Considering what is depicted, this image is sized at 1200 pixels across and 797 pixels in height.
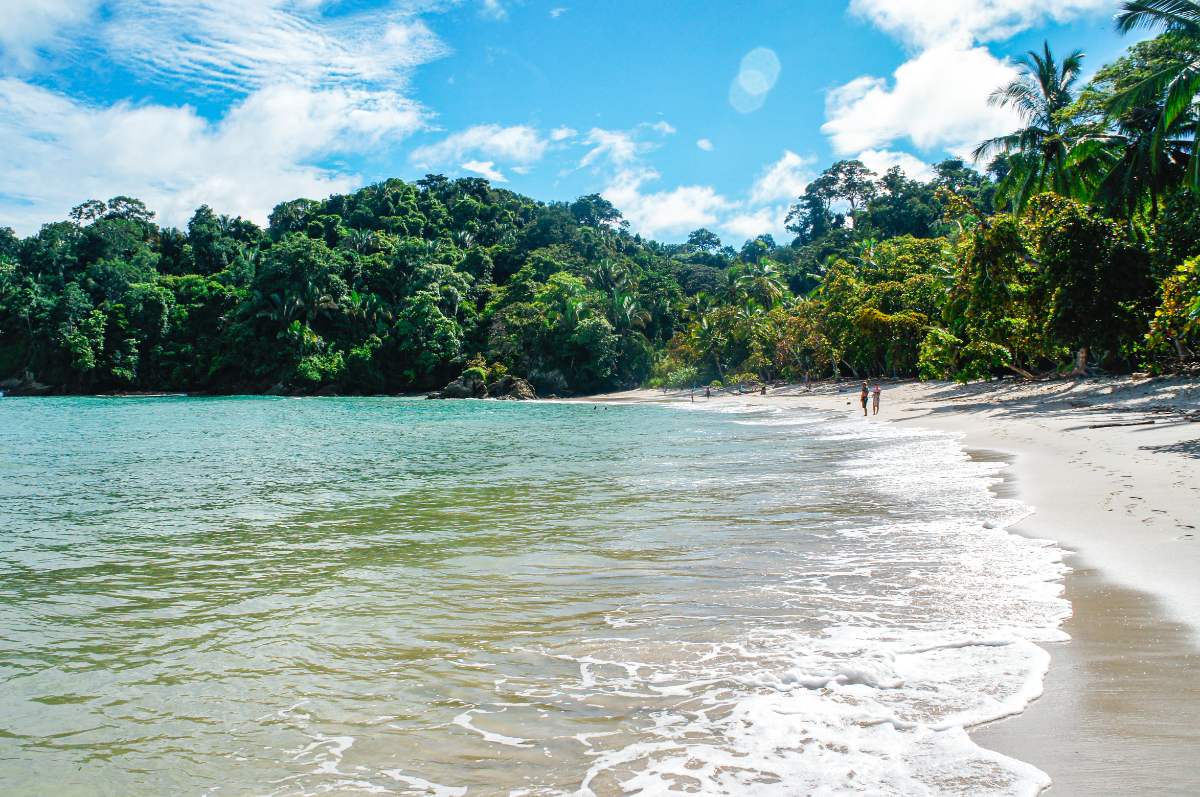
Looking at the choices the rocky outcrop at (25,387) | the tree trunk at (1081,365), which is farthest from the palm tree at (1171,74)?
the rocky outcrop at (25,387)

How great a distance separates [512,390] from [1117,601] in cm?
5690

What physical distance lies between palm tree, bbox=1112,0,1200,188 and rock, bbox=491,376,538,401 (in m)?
47.7

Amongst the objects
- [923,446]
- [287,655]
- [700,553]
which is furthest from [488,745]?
[923,446]

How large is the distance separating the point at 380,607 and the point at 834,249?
81673 mm

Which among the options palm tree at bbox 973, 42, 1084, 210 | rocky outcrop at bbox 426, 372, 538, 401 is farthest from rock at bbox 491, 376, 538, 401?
palm tree at bbox 973, 42, 1084, 210

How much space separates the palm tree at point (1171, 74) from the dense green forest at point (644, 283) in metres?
0.06

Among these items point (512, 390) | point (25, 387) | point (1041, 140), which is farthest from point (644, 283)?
point (25, 387)

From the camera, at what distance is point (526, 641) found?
504cm

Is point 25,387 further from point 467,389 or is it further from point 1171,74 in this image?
point 1171,74

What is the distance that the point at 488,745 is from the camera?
3.58 metres

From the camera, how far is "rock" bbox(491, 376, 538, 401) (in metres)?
60.4

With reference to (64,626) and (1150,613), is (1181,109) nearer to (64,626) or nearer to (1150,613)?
(1150,613)

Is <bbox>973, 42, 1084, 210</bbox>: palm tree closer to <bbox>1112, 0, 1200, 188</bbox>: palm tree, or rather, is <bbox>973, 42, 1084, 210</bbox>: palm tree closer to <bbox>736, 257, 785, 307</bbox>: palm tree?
<bbox>1112, 0, 1200, 188</bbox>: palm tree

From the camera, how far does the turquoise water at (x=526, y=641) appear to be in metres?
3.40
